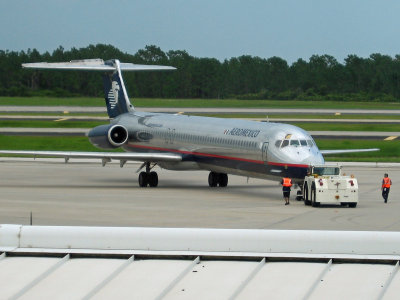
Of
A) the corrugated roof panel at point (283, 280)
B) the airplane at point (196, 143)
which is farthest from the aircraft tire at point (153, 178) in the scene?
the corrugated roof panel at point (283, 280)

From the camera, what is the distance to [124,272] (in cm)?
1121

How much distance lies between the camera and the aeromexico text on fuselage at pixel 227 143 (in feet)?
116

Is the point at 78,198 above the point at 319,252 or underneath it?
underneath

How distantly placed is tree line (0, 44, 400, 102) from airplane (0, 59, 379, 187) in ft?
312

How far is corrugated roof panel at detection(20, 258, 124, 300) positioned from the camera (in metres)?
10.6

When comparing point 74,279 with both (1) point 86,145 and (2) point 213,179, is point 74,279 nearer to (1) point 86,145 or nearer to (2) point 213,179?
Answer: (2) point 213,179

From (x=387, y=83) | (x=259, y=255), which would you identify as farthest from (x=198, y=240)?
(x=387, y=83)

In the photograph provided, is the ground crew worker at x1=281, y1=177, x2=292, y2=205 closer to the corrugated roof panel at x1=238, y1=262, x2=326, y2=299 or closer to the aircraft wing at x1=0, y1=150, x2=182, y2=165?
the aircraft wing at x1=0, y1=150, x2=182, y2=165

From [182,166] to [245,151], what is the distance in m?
5.68

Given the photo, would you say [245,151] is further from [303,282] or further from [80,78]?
[80,78]

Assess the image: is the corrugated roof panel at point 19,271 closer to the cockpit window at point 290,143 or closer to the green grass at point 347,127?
the cockpit window at point 290,143

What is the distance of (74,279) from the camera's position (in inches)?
432


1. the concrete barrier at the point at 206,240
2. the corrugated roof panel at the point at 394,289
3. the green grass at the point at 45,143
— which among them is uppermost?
the concrete barrier at the point at 206,240

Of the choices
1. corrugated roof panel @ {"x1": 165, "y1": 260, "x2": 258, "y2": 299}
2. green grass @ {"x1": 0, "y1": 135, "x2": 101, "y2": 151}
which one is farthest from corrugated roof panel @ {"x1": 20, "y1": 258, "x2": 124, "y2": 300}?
green grass @ {"x1": 0, "y1": 135, "x2": 101, "y2": 151}
